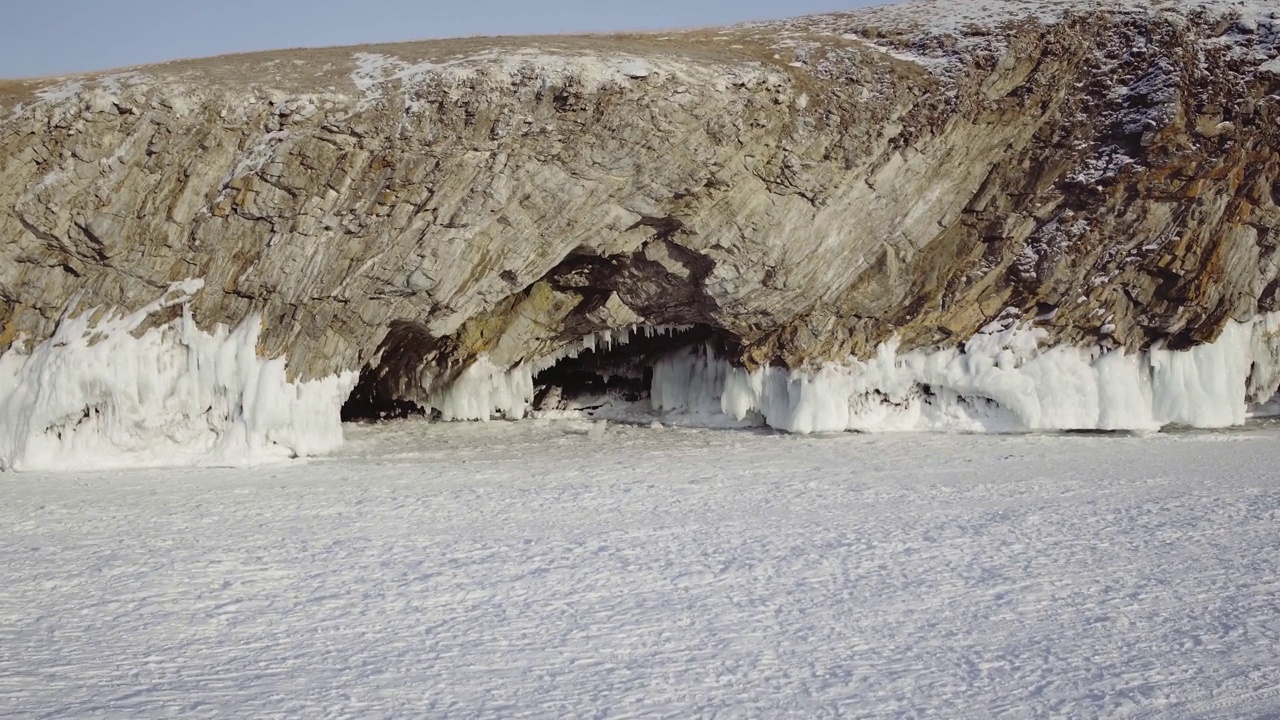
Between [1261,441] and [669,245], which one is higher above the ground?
[669,245]

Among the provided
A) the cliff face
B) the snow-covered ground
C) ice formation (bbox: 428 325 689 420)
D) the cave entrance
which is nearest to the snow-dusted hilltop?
the cliff face

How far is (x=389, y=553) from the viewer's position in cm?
860

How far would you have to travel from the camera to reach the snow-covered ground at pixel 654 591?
5648 mm

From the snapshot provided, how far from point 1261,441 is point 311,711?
12.5m

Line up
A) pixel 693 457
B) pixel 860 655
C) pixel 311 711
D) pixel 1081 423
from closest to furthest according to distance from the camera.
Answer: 1. pixel 311 711
2. pixel 860 655
3. pixel 693 457
4. pixel 1081 423

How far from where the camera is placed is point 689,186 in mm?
14312

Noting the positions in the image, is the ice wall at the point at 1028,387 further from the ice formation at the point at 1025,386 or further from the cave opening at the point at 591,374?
the cave opening at the point at 591,374

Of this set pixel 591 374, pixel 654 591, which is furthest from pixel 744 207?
pixel 654 591

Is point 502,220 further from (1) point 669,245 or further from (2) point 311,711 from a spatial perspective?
(2) point 311,711

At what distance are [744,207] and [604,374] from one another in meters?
5.01

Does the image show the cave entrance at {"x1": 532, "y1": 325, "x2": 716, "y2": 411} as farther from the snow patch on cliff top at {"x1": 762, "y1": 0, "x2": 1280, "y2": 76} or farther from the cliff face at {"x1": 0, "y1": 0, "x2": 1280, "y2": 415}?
the snow patch on cliff top at {"x1": 762, "y1": 0, "x2": 1280, "y2": 76}

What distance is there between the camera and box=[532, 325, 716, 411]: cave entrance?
18078 millimetres

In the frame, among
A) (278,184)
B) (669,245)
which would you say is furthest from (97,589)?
(669,245)

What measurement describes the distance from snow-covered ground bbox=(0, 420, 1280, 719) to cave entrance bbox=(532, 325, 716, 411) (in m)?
5.59
